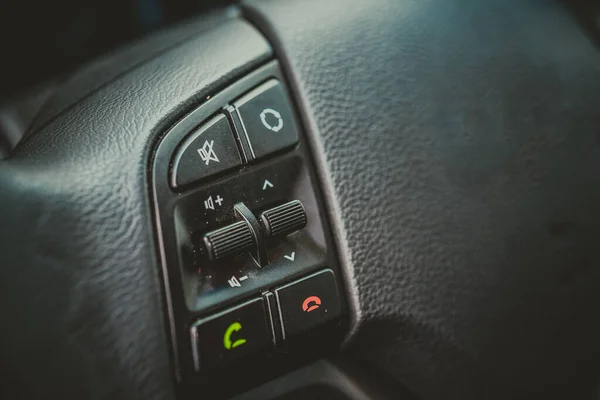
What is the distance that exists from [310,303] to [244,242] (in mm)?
79

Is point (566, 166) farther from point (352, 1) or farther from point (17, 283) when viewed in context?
point (17, 283)

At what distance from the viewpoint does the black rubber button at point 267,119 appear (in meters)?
0.60

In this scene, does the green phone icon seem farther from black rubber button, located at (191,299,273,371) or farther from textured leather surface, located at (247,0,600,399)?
textured leather surface, located at (247,0,600,399)

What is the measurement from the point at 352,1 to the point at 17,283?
408mm

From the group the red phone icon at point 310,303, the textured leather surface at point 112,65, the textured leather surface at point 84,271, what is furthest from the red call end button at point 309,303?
the textured leather surface at point 112,65

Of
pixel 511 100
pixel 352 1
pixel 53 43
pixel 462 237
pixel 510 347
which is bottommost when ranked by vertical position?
pixel 510 347

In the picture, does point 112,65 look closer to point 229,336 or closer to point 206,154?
point 206,154

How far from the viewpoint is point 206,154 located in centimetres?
58

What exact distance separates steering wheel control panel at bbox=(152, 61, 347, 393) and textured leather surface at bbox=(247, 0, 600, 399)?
0.03 metres

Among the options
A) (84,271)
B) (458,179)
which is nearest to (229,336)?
(84,271)

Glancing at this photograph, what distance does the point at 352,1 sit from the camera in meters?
0.71

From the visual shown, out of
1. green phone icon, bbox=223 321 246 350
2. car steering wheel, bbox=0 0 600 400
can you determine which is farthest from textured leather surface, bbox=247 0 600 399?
green phone icon, bbox=223 321 246 350

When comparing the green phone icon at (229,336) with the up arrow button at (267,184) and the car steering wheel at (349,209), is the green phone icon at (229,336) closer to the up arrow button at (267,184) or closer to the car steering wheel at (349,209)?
the car steering wheel at (349,209)

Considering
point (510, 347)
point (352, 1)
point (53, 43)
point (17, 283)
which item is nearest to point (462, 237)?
point (510, 347)
